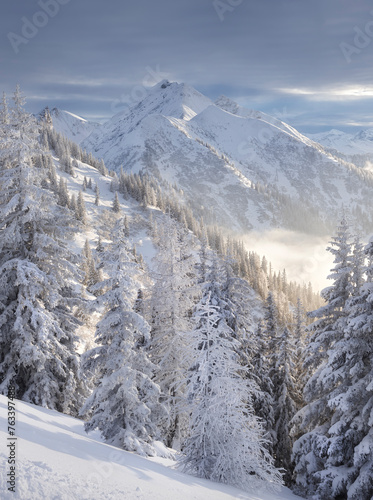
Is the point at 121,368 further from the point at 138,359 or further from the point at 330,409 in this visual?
the point at 330,409

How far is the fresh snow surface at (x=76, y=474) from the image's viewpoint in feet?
20.3

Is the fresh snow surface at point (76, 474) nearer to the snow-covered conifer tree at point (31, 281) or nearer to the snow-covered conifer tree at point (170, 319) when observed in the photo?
the snow-covered conifer tree at point (31, 281)

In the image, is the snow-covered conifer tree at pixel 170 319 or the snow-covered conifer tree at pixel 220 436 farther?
the snow-covered conifer tree at pixel 170 319

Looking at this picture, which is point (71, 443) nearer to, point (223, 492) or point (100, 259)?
point (223, 492)

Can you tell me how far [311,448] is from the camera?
47.3ft

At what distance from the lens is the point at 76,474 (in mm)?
6859

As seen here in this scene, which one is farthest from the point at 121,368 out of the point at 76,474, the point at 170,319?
the point at 170,319

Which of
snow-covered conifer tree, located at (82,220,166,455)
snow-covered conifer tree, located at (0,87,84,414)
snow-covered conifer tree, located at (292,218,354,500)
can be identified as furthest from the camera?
snow-covered conifer tree, located at (82,220,166,455)

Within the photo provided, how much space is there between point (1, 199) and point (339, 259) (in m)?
14.9

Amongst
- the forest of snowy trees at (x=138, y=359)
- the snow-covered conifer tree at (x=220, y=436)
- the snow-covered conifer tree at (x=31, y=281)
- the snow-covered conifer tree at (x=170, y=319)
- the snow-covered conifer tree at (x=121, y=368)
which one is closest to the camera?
the snow-covered conifer tree at (x=220, y=436)

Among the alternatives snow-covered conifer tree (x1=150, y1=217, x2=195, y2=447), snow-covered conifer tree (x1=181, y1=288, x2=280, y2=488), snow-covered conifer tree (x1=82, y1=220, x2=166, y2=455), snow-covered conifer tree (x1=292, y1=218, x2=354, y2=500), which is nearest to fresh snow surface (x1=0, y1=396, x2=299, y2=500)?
snow-covered conifer tree (x1=181, y1=288, x2=280, y2=488)

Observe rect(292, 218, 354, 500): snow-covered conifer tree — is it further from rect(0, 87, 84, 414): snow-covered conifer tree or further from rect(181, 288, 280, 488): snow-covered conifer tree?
rect(0, 87, 84, 414): snow-covered conifer tree

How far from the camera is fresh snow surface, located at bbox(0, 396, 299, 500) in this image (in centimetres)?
620

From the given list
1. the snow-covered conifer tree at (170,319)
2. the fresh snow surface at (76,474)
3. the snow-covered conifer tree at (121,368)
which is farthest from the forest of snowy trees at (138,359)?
the fresh snow surface at (76,474)
